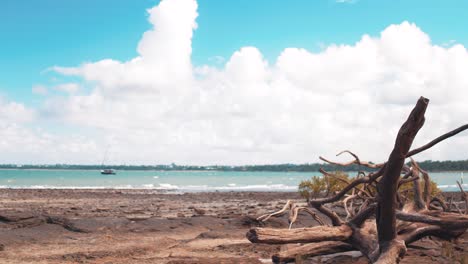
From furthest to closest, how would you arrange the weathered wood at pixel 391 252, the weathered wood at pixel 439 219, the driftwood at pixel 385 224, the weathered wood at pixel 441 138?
the weathered wood at pixel 439 219
the weathered wood at pixel 391 252
the driftwood at pixel 385 224
the weathered wood at pixel 441 138

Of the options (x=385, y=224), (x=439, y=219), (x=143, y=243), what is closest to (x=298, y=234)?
(x=385, y=224)

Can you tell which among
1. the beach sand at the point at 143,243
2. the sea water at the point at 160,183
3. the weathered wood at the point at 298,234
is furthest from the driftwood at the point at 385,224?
the sea water at the point at 160,183

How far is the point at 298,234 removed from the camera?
23.5 feet

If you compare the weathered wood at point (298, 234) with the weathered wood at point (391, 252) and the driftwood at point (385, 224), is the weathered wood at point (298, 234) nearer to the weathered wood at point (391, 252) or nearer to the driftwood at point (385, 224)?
the driftwood at point (385, 224)

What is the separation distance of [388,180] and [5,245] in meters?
8.81

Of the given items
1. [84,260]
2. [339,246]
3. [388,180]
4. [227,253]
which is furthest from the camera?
[227,253]

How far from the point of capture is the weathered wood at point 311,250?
25.6 ft

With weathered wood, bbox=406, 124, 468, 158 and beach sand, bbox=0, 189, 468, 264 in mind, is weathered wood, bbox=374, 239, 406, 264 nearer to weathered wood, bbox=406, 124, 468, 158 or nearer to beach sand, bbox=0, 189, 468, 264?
beach sand, bbox=0, 189, 468, 264

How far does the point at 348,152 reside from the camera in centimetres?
755

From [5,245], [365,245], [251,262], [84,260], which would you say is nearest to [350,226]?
[365,245]

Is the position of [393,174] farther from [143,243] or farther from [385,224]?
[143,243]

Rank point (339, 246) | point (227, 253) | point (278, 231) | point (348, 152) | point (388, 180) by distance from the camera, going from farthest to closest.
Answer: point (227, 253) < point (339, 246) < point (348, 152) < point (278, 231) < point (388, 180)

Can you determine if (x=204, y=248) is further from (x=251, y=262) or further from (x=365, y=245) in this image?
(x=365, y=245)

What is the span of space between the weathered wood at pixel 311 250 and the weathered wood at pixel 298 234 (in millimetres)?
589
